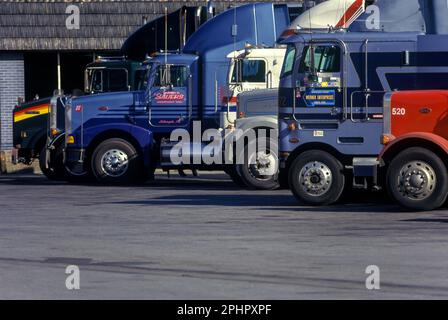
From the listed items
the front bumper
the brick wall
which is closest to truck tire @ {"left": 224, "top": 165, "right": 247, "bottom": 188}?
the front bumper

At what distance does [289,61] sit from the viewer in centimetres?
2036

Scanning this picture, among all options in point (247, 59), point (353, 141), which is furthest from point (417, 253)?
point (247, 59)

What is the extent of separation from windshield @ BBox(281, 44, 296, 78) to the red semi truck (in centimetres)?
210

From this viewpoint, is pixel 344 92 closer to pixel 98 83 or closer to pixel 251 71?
pixel 251 71

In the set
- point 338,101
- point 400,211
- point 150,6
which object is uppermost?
point 150,6

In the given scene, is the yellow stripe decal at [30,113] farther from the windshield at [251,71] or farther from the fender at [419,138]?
the fender at [419,138]

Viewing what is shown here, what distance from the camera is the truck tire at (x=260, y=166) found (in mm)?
23438

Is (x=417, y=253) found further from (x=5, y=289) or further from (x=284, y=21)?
(x=284, y=21)

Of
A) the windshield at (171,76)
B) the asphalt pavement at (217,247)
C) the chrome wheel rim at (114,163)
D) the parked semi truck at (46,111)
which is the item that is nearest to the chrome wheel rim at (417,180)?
the asphalt pavement at (217,247)

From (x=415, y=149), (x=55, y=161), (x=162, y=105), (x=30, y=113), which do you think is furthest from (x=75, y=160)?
(x=415, y=149)

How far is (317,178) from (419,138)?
1998 mm

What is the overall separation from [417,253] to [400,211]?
5.17 metres

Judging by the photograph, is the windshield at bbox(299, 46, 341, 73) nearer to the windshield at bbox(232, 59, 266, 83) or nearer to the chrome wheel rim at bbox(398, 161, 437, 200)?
the chrome wheel rim at bbox(398, 161, 437, 200)

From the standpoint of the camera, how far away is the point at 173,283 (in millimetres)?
11609
